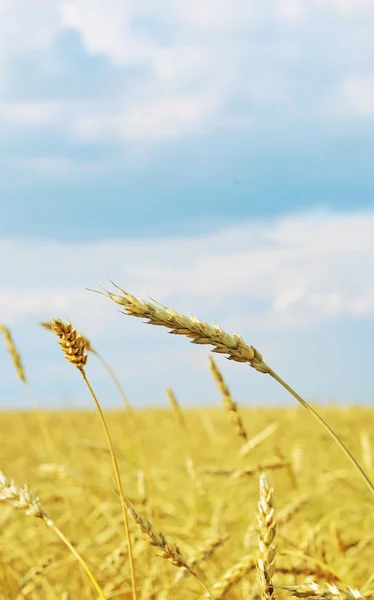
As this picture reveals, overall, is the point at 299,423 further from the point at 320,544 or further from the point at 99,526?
the point at 320,544

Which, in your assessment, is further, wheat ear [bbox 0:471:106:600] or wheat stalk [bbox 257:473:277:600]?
wheat ear [bbox 0:471:106:600]

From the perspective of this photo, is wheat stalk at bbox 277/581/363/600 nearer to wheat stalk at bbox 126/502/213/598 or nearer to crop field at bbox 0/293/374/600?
crop field at bbox 0/293/374/600

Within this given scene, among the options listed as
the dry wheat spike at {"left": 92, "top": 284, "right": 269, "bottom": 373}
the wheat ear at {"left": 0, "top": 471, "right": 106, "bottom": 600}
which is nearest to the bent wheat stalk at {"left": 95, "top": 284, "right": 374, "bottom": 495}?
the dry wheat spike at {"left": 92, "top": 284, "right": 269, "bottom": 373}

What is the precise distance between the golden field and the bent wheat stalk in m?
0.27

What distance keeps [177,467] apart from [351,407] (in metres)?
5.28

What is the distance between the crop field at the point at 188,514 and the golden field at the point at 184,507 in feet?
0.04

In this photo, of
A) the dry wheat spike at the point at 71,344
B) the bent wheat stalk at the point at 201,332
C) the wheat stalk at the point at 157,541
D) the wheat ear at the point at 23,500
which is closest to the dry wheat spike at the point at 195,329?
the bent wheat stalk at the point at 201,332

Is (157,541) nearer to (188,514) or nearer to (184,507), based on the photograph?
(188,514)

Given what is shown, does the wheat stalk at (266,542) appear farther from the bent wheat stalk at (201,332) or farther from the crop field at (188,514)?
the bent wheat stalk at (201,332)

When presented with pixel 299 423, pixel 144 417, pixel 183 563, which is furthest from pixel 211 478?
pixel 144 417

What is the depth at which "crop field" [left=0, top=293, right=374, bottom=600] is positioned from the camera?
120cm

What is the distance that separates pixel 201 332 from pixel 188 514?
12.8 feet

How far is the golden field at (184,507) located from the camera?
2.32 metres

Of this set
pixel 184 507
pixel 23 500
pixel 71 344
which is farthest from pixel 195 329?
pixel 184 507
